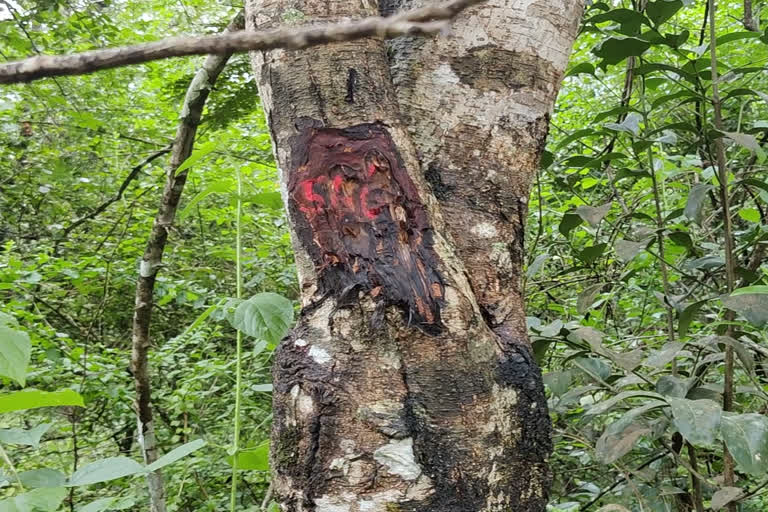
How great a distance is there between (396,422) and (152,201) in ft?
12.2

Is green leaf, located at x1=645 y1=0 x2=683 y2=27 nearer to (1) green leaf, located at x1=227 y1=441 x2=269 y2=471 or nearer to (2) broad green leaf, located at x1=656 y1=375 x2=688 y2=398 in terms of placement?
(2) broad green leaf, located at x1=656 y1=375 x2=688 y2=398

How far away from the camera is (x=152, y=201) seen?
4090 millimetres

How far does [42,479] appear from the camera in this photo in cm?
102

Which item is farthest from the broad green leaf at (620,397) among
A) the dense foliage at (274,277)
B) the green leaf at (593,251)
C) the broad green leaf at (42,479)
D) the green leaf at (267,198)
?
the broad green leaf at (42,479)

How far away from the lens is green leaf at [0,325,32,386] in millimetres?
876

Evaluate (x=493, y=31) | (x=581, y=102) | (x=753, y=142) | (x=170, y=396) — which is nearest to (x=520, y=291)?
(x=493, y=31)

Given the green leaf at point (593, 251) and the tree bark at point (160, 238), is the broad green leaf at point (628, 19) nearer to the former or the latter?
the green leaf at point (593, 251)

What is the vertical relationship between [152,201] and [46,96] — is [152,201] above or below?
below

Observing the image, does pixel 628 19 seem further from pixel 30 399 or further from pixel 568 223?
pixel 30 399

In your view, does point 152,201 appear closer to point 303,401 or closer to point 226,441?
point 226,441

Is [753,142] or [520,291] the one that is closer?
[520,291]

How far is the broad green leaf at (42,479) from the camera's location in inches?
39.7

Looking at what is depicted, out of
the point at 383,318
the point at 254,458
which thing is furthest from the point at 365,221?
the point at 254,458

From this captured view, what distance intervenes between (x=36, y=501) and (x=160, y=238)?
0.87 metres
